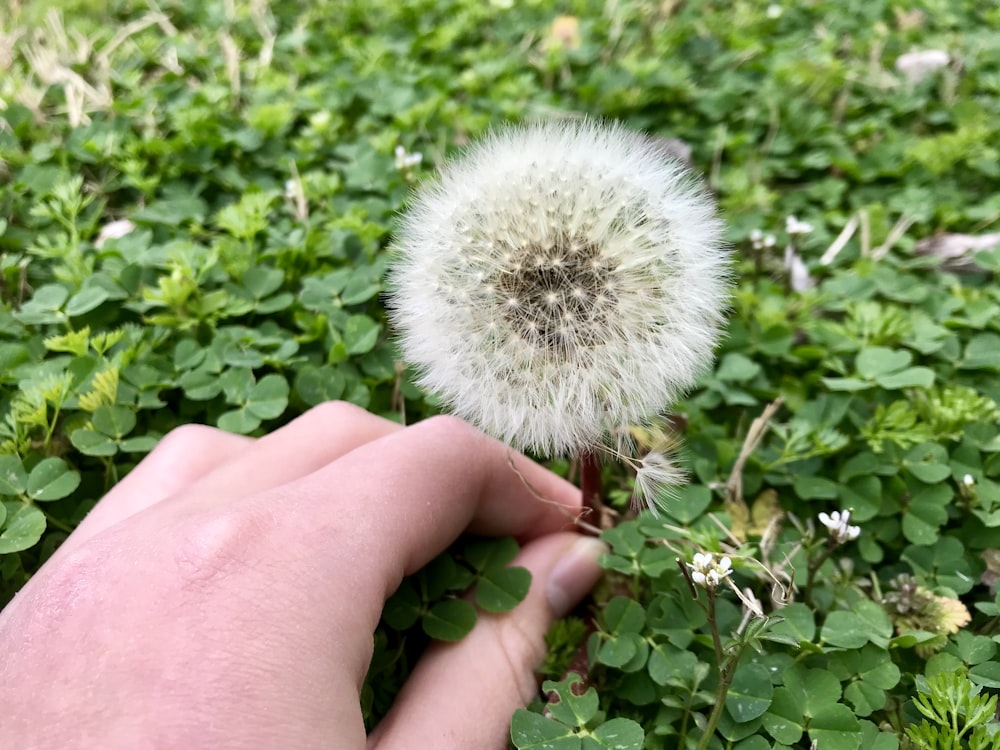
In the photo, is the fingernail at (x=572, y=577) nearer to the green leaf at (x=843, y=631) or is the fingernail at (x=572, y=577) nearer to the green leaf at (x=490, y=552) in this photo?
A: the green leaf at (x=490, y=552)

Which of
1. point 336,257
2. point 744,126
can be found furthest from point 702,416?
point 744,126

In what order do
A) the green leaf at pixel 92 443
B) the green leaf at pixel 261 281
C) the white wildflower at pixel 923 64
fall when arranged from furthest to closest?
the white wildflower at pixel 923 64 < the green leaf at pixel 261 281 < the green leaf at pixel 92 443

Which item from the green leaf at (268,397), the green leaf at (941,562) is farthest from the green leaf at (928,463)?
the green leaf at (268,397)

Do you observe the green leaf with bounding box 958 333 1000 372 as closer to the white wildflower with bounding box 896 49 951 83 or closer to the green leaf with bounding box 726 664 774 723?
the green leaf with bounding box 726 664 774 723

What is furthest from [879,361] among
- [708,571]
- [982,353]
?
[708,571]

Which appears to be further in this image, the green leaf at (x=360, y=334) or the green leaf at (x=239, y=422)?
the green leaf at (x=360, y=334)

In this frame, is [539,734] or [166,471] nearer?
[539,734]

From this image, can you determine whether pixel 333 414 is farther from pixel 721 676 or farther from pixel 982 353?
pixel 982 353

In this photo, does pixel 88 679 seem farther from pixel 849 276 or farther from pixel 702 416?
pixel 849 276
